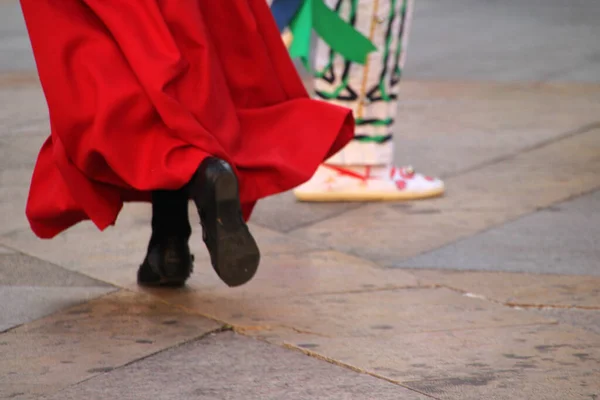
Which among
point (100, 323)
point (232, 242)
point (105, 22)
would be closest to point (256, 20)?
point (105, 22)

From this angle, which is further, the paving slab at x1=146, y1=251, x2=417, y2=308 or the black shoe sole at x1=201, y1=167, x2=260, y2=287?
the paving slab at x1=146, y1=251, x2=417, y2=308

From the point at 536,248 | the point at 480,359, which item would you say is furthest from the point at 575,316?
the point at 536,248

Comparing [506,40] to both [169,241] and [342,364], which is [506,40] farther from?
[342,364]

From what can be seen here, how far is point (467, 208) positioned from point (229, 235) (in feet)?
5.57

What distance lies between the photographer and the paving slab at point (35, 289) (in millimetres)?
2746

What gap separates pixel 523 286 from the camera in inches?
121

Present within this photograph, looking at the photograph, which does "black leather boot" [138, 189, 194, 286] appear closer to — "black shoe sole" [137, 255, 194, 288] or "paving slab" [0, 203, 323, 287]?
"black shoe sole" [137, 255, 194, 288]

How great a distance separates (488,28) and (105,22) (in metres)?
5.64

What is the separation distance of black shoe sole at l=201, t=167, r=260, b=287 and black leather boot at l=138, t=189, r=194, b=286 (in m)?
0.37

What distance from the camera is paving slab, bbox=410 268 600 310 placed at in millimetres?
2951

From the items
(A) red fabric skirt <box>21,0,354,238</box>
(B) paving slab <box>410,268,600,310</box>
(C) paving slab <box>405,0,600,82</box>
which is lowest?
(B) paving slab <box>410,268,600,310</box>

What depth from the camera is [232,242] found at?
93.3 inches

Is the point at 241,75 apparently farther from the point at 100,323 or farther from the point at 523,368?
the point at 523,368

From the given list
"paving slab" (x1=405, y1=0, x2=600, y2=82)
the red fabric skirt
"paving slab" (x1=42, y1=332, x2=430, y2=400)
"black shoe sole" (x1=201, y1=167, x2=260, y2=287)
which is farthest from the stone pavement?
"paving slab" (x1=405, y1=0, x2=600, y2=82)
